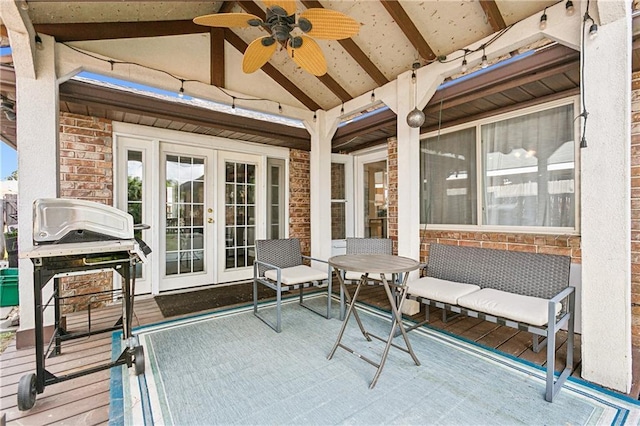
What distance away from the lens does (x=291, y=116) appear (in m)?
4.48

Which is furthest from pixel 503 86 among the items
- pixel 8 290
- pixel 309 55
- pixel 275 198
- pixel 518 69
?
pixel 8 290

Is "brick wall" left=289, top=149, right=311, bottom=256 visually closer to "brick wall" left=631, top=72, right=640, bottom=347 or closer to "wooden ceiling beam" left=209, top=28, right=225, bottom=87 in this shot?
"wooden ceiling beam" left=209, top=28, right=225, bottom=87

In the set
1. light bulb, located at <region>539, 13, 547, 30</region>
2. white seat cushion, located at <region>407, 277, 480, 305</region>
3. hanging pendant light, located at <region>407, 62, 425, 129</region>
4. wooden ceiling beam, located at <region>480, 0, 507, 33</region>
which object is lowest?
white seat cushion, located at <region>407, 277, 480, 305</region>

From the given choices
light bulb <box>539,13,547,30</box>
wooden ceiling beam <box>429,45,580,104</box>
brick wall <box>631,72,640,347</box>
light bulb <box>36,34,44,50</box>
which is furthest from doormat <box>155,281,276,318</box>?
light bulb <box>539,13,547,30</box>

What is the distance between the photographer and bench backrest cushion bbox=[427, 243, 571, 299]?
265cm

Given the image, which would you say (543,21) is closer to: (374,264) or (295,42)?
(295,42)

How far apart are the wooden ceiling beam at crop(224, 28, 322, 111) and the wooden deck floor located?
316 cm

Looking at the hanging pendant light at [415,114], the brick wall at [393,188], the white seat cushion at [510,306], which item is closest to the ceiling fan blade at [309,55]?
the hanging pendant light at [415,114]

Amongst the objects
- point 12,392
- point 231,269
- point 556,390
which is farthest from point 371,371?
point 231,269

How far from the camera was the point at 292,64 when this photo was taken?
4.09 meters

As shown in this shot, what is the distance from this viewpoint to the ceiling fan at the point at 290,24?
2010 millimetres

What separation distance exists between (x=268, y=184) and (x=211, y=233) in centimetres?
128

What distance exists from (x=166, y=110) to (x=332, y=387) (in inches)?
135

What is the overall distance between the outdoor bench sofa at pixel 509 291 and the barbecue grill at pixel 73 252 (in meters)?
2.46
